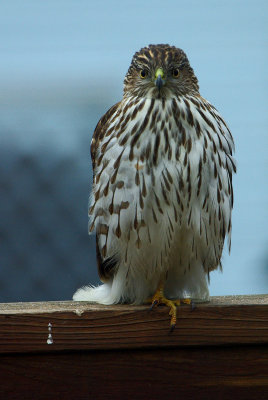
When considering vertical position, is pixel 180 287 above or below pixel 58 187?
below

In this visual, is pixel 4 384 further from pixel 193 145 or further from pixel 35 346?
pixel 193 145

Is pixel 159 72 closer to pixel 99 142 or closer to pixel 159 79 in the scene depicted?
pixel 159 79

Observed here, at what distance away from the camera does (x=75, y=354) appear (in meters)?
2.67

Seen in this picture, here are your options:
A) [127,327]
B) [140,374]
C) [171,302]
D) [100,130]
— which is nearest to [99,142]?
[100,130]

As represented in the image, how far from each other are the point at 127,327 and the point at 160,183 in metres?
0.56

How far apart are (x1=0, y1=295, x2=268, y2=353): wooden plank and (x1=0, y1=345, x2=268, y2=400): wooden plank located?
0.03m

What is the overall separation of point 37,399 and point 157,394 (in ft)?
1.29

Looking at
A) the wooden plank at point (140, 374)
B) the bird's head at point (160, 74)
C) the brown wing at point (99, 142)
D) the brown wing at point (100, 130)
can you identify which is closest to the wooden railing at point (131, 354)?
the wooden plank at point (140, 374)

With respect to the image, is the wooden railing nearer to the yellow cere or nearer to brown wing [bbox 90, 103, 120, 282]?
brown wing [bbox 90, 103, 120, 282]

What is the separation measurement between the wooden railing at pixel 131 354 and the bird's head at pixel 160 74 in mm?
884

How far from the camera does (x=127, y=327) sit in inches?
107

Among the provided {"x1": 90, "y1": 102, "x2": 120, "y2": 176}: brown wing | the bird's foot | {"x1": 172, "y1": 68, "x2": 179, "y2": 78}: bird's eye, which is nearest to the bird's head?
{"x1": 172, "y1": 68, "x2": 179, "y2": 78}: bird's eye

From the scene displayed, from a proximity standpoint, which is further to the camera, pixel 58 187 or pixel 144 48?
pixel 58 187

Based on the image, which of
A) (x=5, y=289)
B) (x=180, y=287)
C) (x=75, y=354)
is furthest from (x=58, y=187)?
(x=75, y=354)
